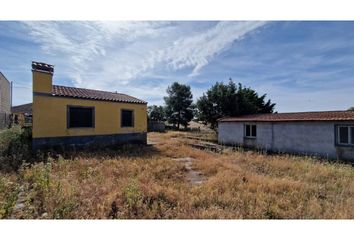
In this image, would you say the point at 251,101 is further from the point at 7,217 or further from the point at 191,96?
the point at 7,217

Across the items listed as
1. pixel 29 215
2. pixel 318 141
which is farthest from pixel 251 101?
pixel 29 215

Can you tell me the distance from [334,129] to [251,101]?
12.0 m

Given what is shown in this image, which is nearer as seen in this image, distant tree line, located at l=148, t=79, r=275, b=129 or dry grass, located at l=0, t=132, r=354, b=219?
dry grass, located at l=0, t=132, r=354, b=219

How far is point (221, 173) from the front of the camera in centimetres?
639

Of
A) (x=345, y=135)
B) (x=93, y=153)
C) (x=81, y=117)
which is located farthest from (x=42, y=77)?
(x=345, y=135)

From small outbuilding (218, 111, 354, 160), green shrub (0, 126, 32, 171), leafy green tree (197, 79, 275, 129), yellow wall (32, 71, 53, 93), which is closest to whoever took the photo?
green shrub (0, 126, 32, 171)

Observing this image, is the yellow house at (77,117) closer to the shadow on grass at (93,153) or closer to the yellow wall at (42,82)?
the yellow wall at (42,82)

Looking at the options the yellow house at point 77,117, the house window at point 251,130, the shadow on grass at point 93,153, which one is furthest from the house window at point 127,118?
the house window at point 251,130

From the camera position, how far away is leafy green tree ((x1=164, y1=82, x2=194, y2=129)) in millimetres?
32812

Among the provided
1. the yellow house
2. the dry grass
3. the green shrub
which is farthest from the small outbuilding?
the green shrub

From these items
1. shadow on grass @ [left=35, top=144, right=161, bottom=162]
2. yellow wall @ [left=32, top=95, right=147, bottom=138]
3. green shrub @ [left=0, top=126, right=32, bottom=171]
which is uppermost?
yellow wall @ [left=32, top=95, right=147, bottom=138]

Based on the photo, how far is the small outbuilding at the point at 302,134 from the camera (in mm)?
10414

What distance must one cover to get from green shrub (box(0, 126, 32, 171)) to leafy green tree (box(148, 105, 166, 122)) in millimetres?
24920

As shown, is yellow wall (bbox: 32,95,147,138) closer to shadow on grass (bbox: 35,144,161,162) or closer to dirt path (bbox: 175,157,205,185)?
shadow on grass (bbox: 35,144,161,162)
